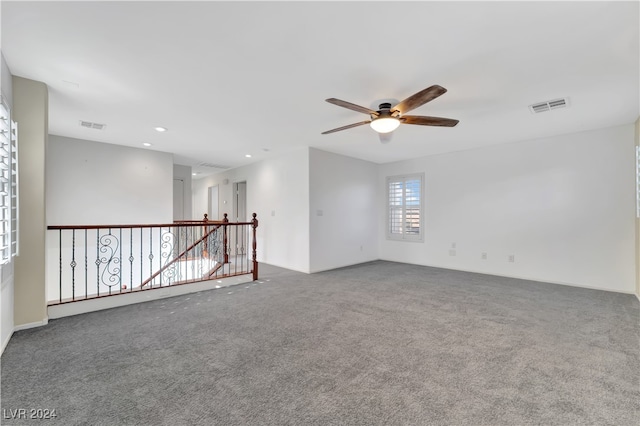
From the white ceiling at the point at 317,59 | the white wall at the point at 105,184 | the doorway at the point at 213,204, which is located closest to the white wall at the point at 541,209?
the white ceiling at the point at 317,59

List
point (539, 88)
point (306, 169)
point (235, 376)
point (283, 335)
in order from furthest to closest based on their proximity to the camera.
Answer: point (306, 169), point (539, 88), point (283, 335), point (235, 376)

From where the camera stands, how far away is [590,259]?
4.46 metres

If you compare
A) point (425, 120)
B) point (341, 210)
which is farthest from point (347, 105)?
point (341, 210)

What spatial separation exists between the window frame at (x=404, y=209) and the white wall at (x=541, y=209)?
151 mm

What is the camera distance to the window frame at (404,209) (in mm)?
6520

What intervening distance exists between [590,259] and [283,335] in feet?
16.6

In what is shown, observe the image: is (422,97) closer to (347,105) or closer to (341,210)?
(347,105)

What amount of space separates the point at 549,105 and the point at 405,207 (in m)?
3.68

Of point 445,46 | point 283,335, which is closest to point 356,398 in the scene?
point 283,335

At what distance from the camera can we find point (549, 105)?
3432 millimetres

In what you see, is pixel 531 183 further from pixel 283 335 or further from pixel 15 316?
pixel 15 316

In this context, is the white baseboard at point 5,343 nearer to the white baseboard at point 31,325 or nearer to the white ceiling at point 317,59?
the white baseboard at point 31,325

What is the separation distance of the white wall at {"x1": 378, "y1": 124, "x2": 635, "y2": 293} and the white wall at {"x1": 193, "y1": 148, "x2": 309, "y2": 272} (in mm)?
2889

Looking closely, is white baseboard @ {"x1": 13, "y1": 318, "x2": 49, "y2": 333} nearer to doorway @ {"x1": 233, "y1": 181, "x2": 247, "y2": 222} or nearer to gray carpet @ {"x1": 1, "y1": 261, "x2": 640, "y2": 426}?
gray carpet @ {"x1": 1, "y1": 261, "x2": 640, "y2": 426}
